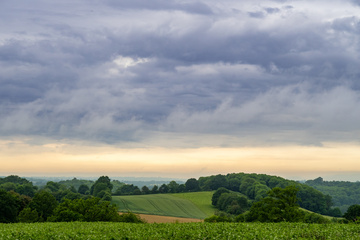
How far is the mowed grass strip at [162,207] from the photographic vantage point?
503ft

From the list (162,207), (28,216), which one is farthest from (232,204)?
(28,216)

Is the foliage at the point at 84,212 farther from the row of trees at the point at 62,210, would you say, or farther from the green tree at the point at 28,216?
the green tree at the point at 28,216

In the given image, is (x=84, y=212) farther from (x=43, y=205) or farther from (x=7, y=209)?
(x=43, y=205)

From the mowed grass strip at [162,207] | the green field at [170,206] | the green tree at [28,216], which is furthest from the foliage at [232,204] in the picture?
the green tree at [28,216]

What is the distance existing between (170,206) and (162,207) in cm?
589

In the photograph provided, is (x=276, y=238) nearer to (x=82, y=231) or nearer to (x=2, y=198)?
(x=82, y=231)

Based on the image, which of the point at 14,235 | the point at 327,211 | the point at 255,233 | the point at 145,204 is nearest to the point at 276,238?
the point at 255,233

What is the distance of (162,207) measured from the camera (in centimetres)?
16875

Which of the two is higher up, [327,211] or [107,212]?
[107,212]

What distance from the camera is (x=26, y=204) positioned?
108 metres

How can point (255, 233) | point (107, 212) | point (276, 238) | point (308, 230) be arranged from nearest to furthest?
1. point (276, 238)
2. point (255, 233)
3. point (308, 230)
4. point (107, 212)

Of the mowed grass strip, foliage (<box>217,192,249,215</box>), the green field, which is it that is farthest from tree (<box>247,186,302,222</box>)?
foliage (<box>217,192,249,215</box>)

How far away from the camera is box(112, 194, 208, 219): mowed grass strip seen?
15325 centimetres

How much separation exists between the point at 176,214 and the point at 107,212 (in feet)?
281
